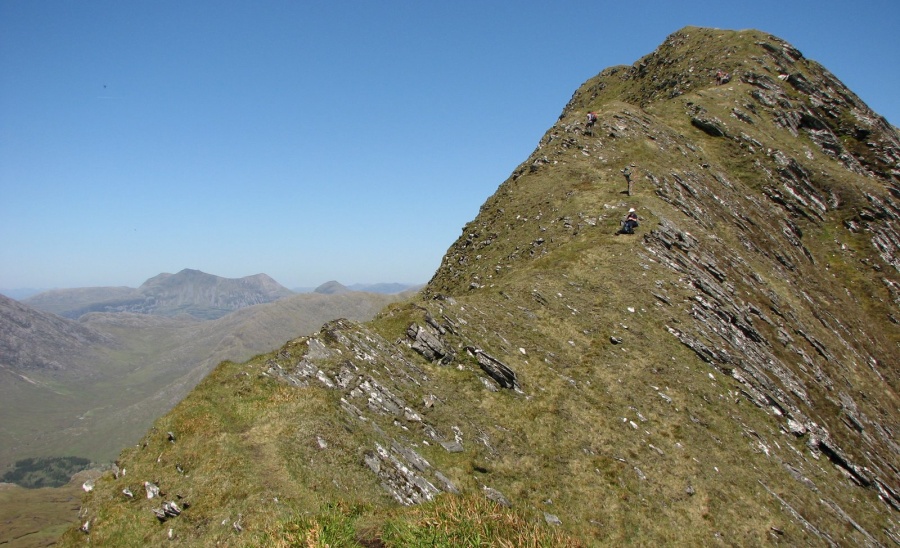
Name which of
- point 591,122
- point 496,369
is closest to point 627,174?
point 591,122

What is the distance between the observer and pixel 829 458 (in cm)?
3319

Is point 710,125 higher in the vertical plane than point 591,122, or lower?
higher

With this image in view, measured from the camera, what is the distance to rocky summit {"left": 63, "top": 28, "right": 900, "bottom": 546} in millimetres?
16016

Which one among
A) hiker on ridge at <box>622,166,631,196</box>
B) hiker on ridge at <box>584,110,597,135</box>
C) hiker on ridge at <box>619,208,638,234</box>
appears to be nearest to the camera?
hiker on ridge at <box>619,208,638,234</box>

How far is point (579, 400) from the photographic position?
29219mm

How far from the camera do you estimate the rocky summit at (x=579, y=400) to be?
16.0m

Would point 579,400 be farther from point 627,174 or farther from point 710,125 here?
point 710,125

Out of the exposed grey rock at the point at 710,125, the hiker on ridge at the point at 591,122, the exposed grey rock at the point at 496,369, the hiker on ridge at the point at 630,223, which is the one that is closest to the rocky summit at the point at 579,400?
the exposed grey rock at the point at 496,369

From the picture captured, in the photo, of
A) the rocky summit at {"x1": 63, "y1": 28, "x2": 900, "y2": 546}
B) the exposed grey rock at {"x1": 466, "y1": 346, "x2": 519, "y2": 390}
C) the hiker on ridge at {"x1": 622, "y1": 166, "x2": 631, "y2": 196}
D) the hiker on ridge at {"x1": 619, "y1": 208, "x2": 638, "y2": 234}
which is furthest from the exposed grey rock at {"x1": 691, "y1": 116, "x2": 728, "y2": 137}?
the exposed grey rock at {"x1": 466, "y1": 346, "x2": 519, "y2": 390}

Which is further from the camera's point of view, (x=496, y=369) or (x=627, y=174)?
(x=627, y=174)

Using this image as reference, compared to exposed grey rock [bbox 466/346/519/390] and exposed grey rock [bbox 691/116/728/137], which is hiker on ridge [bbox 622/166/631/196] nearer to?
exposed grey rock [bbox 691/116/728/137]

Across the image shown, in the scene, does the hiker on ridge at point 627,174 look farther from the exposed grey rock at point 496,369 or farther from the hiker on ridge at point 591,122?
the exposed grey rock at point 496,369

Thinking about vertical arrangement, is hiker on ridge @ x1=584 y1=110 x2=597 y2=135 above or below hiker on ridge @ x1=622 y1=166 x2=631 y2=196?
above

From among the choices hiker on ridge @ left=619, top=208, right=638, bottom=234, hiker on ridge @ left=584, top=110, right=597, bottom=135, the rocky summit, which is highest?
hiker on ridge @ left=584, top=110, right=597, bottom=135
